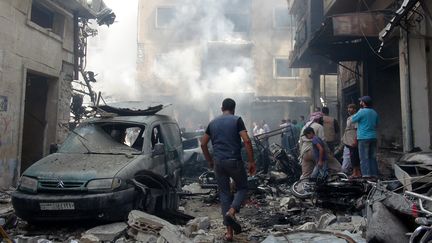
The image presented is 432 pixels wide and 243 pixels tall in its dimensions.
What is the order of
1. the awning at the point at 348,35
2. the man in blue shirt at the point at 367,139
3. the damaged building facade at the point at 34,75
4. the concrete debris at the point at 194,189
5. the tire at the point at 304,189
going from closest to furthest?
the tire at the point at 304,189 < the man in blue shirt at the point at 367,139 < the awning at the point at 348,35 < the concrete debris at the point at 194,189 < the damaged building facade at the point at 34,75

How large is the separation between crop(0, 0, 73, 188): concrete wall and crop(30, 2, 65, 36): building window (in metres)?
0.26

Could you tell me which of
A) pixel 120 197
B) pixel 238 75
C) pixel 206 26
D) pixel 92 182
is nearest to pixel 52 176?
pixel 92 182

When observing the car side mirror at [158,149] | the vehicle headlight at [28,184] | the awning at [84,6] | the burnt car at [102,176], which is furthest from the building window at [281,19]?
the vehicle headlight at [28,184]

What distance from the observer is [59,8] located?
12125 mm

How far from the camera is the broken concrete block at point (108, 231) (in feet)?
15.8

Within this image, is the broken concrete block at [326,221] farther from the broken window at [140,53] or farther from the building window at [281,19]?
the building window at [281,19]

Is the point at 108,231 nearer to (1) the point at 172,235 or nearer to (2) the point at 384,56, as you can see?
(1) the point at 172,235

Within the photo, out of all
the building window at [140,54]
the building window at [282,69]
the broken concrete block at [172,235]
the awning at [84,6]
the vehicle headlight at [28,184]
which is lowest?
the broken concrete block at [172,235]

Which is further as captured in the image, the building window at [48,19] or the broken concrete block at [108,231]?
the building window at [48,19]

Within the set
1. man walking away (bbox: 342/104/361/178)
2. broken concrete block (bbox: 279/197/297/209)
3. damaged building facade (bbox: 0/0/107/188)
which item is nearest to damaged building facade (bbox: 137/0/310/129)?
damaged building facade (bbox: 0/0/107/188)

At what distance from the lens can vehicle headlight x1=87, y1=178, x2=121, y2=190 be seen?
5129mm

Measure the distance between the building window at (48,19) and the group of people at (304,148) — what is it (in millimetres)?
8435

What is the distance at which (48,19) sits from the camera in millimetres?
12258

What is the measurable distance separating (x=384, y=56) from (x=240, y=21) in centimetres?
2153
